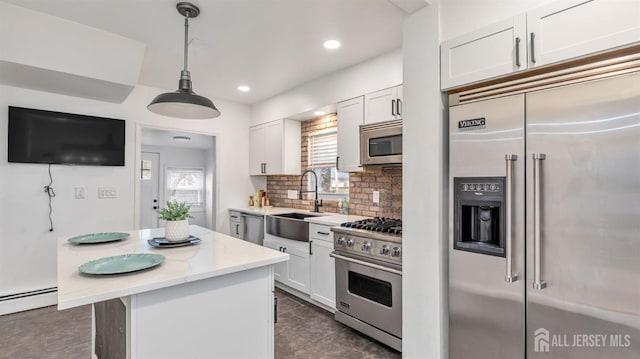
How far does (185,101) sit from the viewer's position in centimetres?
189

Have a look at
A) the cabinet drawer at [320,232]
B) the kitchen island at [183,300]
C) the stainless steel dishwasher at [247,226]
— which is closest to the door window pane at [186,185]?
the stainless steel dishwasher at [247,226]

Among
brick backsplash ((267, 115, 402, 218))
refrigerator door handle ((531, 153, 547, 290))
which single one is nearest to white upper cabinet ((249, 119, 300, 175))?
brick backsplash ((267, 115, 402, 218))

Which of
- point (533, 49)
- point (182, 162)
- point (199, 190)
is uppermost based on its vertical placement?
point (533, 49)

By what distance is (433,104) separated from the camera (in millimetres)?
1838

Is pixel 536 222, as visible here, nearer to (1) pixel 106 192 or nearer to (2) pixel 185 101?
(2) pixel 185 101

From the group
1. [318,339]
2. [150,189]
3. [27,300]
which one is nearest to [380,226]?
[318,339]

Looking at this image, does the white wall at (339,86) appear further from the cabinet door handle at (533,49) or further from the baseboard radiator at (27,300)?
the baseboard radiator at (27,300)

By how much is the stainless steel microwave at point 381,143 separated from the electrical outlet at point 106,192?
3010 mm

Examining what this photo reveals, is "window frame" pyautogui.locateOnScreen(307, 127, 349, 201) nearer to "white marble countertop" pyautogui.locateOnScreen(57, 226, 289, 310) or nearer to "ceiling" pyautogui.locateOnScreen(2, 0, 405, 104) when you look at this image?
"ceiling" pyautogui.locateOnScreen(2, 0, 405, 104)

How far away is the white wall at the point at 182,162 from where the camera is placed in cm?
686

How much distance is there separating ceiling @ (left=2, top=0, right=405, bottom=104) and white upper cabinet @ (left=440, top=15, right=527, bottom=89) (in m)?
0.69

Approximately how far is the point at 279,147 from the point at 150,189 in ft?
13.7

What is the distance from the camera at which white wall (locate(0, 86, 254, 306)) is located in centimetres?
303

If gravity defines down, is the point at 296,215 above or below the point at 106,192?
below
